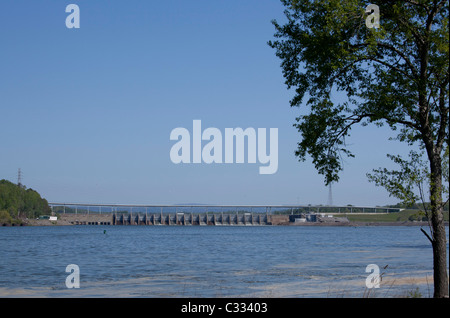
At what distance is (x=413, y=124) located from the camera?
22.3m

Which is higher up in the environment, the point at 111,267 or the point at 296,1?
the point at 296,1

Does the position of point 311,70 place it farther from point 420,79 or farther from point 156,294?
point 156,294

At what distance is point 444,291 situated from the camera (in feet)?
70.4

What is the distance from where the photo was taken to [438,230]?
21.5 metres

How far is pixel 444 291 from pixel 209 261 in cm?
4323

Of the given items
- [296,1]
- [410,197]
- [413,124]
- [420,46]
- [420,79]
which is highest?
[296,1]

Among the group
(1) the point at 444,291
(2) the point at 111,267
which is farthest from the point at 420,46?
(2) the point at 111,267

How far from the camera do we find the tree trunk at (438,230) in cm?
2095

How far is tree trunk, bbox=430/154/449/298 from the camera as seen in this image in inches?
825

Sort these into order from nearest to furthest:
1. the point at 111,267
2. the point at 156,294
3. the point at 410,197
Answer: the point at 410,197 < the point at 156,294 < the point at 111,267
